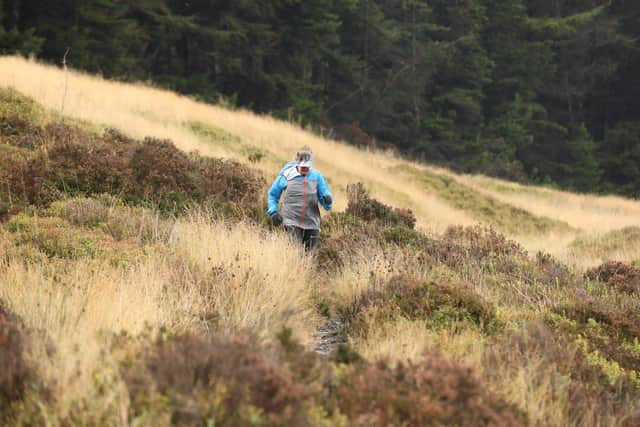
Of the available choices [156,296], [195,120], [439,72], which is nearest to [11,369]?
[156,296]

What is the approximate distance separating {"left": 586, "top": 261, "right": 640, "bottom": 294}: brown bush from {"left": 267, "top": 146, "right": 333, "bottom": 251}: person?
452cm

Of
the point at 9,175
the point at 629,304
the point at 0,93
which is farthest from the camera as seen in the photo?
the point at 0,93

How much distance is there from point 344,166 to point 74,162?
10689 millimetres

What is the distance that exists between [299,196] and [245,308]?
275 cm

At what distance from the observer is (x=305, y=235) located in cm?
841

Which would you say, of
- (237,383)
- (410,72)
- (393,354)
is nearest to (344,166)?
(393,354)

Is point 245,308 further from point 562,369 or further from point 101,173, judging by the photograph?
point 101,173

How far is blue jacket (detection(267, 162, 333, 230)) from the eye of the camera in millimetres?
8102

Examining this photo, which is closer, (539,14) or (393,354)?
(393,354)

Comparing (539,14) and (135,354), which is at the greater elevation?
(539,14)

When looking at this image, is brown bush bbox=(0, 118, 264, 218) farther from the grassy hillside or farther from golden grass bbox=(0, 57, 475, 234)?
golden grass bbox=(0, 57, 475, 234)

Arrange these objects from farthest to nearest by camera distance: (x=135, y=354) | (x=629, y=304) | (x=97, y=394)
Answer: (x=629, y=304)
(x=135, y=354)
(x=97, y=394)

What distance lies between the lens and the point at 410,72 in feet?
139

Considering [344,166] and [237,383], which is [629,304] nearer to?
[237,383]
